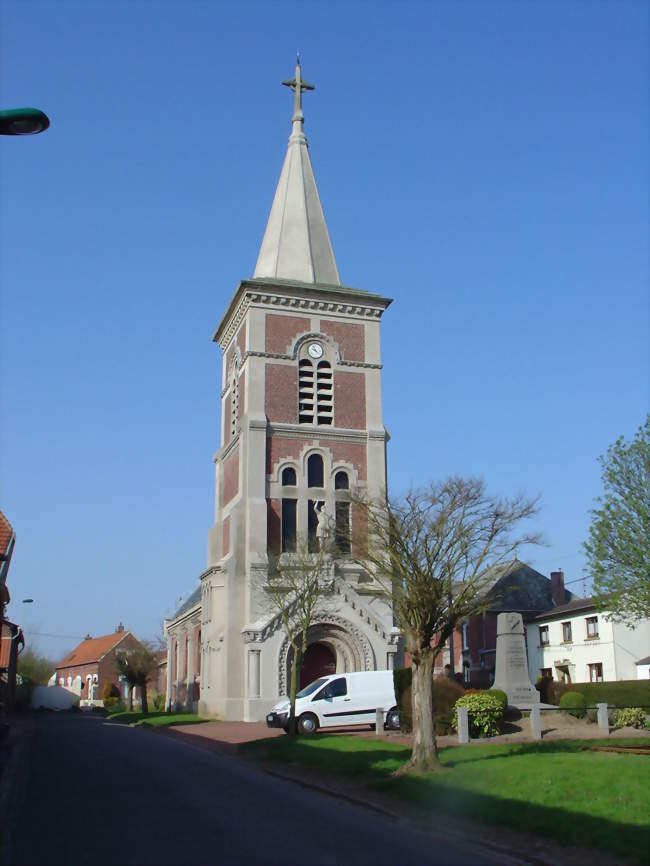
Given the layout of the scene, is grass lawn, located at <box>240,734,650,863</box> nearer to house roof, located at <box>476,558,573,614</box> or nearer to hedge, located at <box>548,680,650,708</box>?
hedge, located at <box>548,680,650,708</box>

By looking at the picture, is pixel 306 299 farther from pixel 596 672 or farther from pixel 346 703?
pixel 596 672

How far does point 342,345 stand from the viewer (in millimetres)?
47531

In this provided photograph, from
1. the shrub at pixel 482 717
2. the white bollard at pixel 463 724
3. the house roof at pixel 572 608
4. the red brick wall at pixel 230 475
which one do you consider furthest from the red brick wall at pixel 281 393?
the white bollard at pixel 463 724

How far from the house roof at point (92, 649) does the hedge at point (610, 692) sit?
60367 mm

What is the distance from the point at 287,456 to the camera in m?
44.8

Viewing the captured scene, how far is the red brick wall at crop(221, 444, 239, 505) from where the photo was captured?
46250 millimetres

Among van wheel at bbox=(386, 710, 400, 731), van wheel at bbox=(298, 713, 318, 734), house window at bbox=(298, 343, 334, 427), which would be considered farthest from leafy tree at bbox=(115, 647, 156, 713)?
van wheel at bbox=(386, 710, 400, 731)

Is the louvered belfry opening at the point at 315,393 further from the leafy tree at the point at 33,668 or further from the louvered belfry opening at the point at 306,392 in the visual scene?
the leafy tree at the point at 33,668

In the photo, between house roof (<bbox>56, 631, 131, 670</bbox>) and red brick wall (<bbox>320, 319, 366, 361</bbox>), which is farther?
house roof (<bbox>56, 631, 131, 670</bbox>)

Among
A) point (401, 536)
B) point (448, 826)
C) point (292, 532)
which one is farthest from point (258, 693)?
point (448, 826)

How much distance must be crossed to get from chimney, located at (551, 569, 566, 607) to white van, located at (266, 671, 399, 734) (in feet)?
112

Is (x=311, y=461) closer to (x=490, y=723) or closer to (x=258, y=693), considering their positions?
(x=258, y=693)

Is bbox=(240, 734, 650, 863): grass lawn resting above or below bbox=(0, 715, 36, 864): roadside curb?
above

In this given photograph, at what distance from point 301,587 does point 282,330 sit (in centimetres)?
1485
